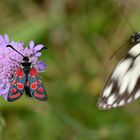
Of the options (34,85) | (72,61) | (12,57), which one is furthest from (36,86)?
(72,61)

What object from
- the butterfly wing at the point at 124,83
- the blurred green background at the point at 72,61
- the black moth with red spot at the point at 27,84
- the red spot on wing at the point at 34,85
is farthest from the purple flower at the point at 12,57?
the blurred green background at the point at 72,61

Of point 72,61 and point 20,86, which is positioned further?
point 72,61

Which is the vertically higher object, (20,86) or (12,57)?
(12,57)

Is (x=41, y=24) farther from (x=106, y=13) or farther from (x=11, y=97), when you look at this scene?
(x=11, y=97)

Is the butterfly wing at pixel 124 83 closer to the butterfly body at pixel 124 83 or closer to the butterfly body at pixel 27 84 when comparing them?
the butterfly body at pixel 124 83

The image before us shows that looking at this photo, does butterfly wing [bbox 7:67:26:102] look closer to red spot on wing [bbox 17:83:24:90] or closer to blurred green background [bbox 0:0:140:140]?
red spot on wing [bbox 17:83:24:90]

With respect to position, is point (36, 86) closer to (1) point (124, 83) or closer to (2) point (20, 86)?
(2) point (20, 86)

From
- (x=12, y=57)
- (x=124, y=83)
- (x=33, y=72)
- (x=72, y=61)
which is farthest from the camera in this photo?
(x=72, y=61)
